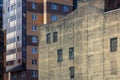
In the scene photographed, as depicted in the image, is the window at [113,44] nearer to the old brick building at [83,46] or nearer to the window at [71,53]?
the old brick building at [83,46]

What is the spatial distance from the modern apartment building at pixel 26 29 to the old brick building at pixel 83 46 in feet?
47.3

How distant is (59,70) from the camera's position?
2435 inches

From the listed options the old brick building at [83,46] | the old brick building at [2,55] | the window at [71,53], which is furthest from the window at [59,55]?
the old brick building at [2,55]

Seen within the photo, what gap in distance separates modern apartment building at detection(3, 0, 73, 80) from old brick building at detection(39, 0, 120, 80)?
14425 mm

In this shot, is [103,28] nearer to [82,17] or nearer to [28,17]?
[82,17]

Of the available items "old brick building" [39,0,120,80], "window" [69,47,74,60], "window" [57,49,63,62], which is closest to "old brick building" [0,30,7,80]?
"old brick building" [39,0,120,80]

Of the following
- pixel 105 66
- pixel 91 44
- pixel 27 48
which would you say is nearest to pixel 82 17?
pixel 91 44

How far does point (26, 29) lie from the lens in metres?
82.2

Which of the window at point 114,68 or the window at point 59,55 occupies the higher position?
the window at point 59,55

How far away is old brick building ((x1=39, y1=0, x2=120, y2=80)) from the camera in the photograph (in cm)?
5194

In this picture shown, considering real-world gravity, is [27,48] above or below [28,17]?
below

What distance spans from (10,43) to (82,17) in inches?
1218

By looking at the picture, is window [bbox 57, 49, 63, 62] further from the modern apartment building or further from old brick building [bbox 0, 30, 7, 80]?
old brick building [bbox 0, 30, 7, 80]

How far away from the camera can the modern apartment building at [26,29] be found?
81.5 metres
